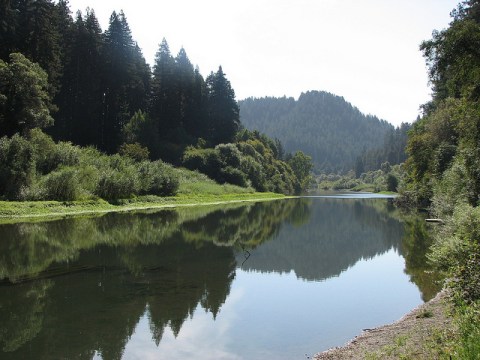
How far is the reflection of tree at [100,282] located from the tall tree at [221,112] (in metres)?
67.0

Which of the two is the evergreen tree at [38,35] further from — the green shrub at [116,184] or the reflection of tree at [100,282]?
the reflection of tree at [100,282]

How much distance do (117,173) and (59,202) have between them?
973cm

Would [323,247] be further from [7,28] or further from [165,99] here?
[165,99]

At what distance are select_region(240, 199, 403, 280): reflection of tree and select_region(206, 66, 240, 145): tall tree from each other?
56700mm

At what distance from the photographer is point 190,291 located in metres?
15.1

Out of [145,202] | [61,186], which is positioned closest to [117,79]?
[145,202]

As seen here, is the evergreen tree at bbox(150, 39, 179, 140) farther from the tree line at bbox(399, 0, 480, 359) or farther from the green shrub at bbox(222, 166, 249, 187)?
the tree line at bbox(399, 0, 480, 359)

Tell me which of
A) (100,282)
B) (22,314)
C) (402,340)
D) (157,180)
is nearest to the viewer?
(402,340)

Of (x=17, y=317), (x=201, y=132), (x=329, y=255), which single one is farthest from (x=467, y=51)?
(x=201, y=132)

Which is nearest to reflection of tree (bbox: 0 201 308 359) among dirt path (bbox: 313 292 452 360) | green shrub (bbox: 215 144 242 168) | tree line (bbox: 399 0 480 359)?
dirt path (bbox: 313 292 452 360)

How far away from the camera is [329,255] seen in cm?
2573

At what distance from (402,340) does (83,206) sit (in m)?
36.9

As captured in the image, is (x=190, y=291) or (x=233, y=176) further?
(x=233, y=176)

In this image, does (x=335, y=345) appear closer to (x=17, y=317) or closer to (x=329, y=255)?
(x=17, y=317)
